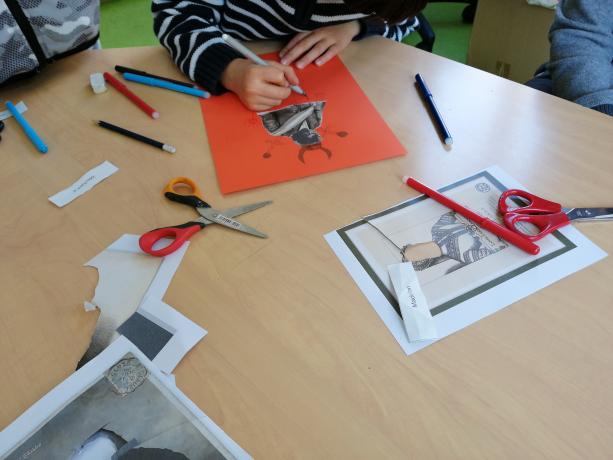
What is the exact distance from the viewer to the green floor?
199 cm

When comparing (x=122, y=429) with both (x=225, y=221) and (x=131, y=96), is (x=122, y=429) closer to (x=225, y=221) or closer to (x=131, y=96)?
(x=225, y=221)

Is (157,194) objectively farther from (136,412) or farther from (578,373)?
(578,373)

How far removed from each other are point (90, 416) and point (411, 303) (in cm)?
32

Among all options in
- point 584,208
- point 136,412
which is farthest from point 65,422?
point 584,208

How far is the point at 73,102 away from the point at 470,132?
2.06 feet

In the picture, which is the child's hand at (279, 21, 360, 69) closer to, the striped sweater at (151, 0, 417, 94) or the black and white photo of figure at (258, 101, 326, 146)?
the striped sweater at (151, 0, 417, 94)

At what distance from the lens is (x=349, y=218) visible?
55 cm

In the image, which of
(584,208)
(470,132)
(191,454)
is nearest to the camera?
(191,454)

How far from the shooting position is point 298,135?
0.66 metres

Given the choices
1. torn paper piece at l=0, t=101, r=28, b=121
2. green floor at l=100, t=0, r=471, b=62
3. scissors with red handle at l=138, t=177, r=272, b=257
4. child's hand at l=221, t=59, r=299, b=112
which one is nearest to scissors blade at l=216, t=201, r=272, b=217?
scissors with red handle at l=138, t=177, r=272, b=257

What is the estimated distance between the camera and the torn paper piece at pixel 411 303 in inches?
17.3

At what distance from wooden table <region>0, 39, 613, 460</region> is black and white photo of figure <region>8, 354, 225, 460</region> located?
3 centimetres

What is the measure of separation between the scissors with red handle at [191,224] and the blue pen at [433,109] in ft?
0.91

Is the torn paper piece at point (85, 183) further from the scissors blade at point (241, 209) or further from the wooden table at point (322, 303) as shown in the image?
the scissors blade at point (241, 209)
